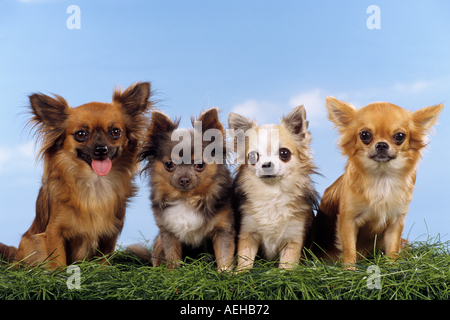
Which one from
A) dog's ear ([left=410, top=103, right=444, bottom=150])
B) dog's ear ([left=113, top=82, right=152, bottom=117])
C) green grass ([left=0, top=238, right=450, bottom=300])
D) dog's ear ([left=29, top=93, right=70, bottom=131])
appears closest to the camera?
green grass ([left=0, top=238, right=450, bottom=300])

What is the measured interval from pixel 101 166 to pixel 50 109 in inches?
30.0

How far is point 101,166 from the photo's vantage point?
12.1 feet

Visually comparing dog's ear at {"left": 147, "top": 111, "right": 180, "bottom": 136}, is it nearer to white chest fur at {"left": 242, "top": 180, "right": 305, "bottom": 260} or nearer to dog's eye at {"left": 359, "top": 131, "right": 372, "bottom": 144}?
white chest fur at {"left": 242, "top": 180, "right": 305, "bottom": 260}

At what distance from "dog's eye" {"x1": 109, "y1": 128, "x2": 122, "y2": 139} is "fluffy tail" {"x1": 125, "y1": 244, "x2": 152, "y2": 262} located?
1.32 metres

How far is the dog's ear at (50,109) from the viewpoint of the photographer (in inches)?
153

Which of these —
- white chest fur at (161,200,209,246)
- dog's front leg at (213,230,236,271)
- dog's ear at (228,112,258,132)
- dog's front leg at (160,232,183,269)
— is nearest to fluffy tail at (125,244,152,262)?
dog's front leg at (160,232,183,269)

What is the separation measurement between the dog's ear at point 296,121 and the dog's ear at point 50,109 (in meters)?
1.92

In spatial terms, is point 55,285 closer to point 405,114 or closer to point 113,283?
point 113,283

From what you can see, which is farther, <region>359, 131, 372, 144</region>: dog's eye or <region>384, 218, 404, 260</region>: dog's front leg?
<region>384, 218, 404, 260</region>: dog's front leg

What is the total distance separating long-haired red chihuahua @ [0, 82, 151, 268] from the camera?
371 cm

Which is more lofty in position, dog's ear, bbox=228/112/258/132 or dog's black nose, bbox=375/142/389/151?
dog's ear, bbox=228/112/258/132

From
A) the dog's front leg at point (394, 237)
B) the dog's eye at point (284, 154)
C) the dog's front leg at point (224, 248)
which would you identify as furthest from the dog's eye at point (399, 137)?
the dog's front leg at point (224, 248)
